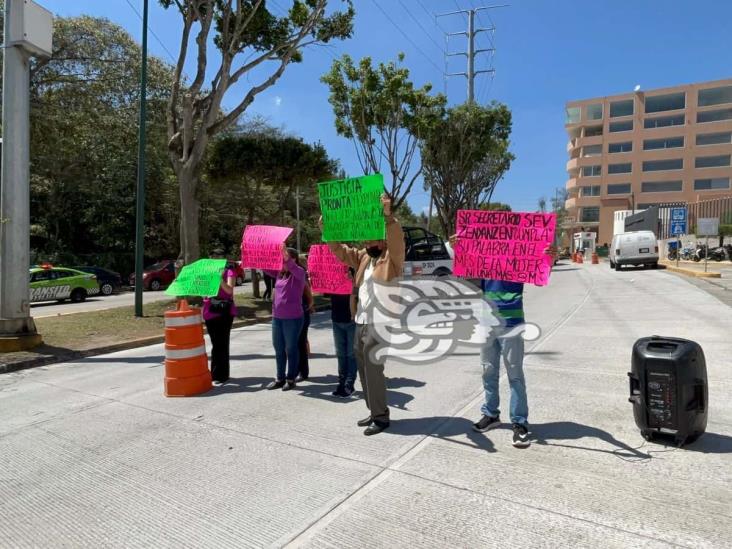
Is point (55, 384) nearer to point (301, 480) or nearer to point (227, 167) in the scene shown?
point (301, 480)

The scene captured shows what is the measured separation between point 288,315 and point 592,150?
72.7 m

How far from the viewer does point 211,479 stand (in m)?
3.78

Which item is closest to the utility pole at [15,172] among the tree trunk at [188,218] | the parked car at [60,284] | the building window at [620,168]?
the tree trunk at [188,218]

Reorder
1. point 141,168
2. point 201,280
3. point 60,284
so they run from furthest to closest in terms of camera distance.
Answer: point 60,284 < point 141,168 < point 201,280

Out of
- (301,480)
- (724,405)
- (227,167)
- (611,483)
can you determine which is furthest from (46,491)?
(227,167)

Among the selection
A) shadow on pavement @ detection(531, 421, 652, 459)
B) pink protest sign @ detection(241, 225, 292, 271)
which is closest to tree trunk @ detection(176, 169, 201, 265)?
pink protest sign @ detection(241, 225, 292, 271)

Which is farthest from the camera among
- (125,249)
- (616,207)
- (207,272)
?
(616,207)

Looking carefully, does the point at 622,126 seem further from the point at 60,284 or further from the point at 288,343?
the point at 288,343

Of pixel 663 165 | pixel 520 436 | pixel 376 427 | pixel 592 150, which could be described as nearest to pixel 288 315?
pixel 376 427

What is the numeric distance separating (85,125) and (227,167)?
11.4 m

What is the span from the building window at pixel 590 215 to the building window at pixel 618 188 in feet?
9.08

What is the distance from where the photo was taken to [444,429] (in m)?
4.70

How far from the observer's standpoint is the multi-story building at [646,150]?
61344 mm

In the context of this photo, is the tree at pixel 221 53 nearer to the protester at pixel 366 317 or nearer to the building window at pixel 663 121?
the protester at pixel 366 317
